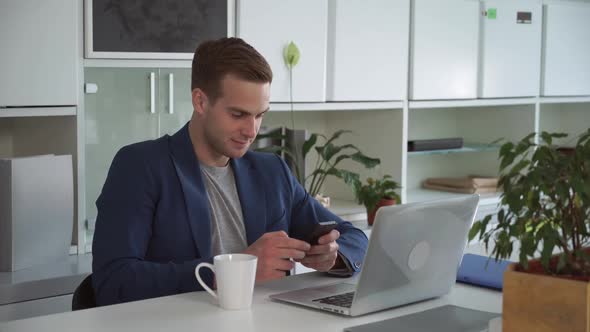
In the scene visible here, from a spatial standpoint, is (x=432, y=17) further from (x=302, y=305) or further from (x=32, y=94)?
(x=302, y=305)

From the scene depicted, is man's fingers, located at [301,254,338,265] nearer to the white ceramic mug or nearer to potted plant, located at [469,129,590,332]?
the white ceramic mug

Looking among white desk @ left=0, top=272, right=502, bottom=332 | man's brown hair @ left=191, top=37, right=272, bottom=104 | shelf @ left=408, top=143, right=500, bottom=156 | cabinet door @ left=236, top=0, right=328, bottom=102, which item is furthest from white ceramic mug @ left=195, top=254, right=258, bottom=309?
shelf @ left=408, top=143, right=500, bottom=156

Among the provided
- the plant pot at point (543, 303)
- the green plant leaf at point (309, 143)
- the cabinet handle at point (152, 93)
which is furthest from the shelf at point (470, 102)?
the plant pot at point (543, 303)

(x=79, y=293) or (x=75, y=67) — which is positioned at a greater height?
(x=75, y=67)

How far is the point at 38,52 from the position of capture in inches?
119

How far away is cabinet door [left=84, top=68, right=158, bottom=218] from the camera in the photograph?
320 cm

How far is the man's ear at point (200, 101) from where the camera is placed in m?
2.35

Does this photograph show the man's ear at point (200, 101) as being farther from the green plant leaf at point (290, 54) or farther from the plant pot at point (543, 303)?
the green plant leaf at point (290, 54)

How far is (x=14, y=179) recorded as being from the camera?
2.91 meters

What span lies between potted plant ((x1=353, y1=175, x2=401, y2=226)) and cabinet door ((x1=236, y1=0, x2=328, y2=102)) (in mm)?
447

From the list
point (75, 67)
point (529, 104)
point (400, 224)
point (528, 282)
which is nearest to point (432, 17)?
point (529, 104)

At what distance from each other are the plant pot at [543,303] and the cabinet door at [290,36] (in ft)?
7.10

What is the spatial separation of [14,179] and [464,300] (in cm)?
158

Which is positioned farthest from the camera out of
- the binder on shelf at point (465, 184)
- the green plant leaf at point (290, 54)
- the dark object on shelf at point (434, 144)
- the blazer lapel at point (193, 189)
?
the binder on shelf at point (465, 184)
